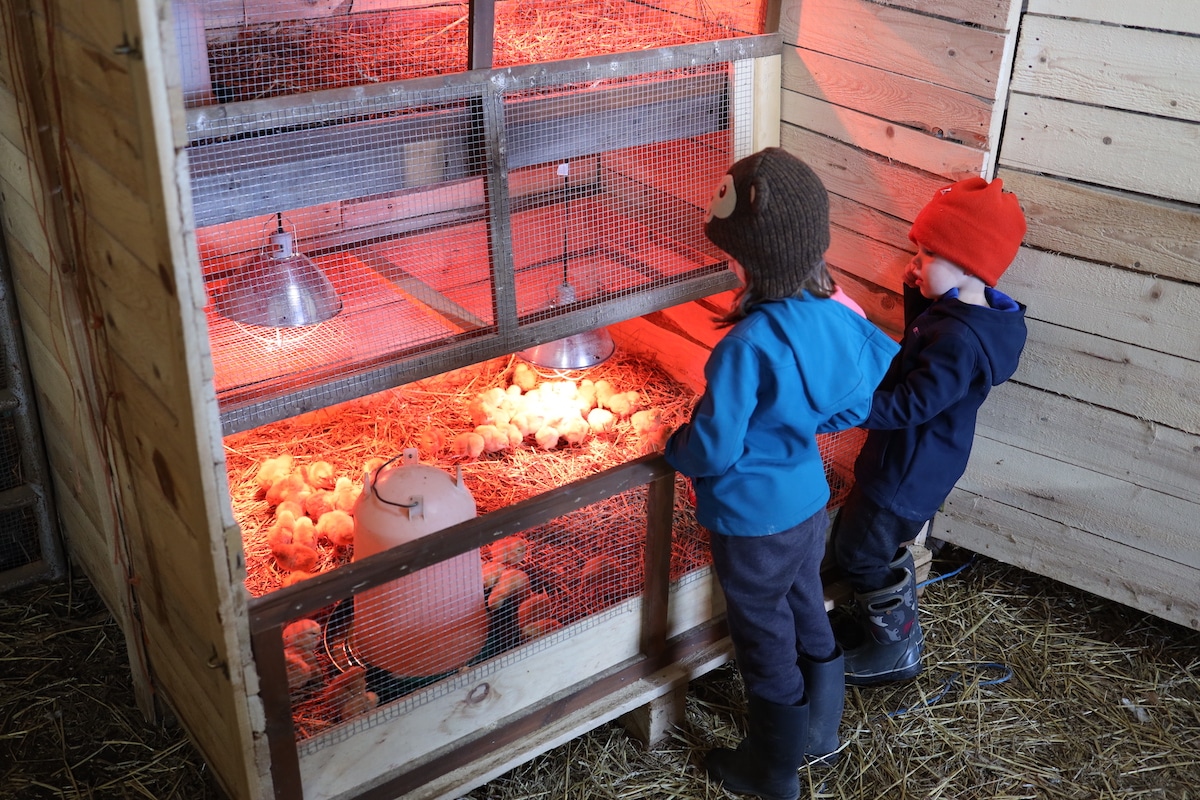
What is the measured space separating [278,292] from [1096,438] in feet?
5.74

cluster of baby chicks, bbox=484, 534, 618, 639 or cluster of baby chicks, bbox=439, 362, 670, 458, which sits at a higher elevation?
cluster of baby chicks, bbox=484, 534, 618, 639

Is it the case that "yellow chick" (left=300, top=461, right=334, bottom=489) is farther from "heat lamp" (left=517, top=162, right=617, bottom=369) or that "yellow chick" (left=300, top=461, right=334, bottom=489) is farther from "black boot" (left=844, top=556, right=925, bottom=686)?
"black boot" (left=844, top=556, right=925, bottom=686)

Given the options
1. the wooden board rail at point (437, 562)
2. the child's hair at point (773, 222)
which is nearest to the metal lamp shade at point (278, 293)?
the wooden board rail at point (437, 562)

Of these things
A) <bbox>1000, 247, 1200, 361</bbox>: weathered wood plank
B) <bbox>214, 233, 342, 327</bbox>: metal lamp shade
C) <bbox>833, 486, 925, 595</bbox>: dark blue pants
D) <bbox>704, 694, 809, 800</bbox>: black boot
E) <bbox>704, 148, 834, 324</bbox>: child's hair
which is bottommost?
<bbox>704, 694, 809, 800</bbox>: black boot

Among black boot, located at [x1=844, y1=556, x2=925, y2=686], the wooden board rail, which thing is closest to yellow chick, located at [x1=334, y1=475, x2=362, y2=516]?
the wooden board rail

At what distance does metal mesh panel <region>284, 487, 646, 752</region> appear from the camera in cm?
190

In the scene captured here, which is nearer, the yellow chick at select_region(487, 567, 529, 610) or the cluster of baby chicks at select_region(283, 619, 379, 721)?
the cluster of baby chicks at select_region(283, 619, 379, 721)

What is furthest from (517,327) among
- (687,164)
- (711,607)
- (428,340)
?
(711,607)

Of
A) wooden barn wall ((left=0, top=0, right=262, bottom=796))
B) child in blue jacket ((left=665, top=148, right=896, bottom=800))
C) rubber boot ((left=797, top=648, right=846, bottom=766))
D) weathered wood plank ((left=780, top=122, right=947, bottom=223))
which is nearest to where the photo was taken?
wooden barn wall ((left=0, top=0, right=262, bottom=796))

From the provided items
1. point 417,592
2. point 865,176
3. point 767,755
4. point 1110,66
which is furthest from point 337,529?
point 1110,66

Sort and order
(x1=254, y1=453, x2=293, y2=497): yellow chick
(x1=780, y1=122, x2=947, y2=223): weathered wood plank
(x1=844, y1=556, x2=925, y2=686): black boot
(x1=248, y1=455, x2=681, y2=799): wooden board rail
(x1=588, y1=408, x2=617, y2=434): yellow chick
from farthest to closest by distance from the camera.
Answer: (x1=588, y1=408, x2=617, y2=434): yellow chick, (x1=254, y1=453, x2=293, y2=497): yellow chick, (x1=844, y1=556, x2=925, y2=686): black boot, (x1=780, y1=122, x2=947, y2=223): weathered wood plank, (x1=248, y1=455, x2=681, y2=799): wooden board rail

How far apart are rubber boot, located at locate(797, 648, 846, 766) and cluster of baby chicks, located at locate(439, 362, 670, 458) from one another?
769 millimetres

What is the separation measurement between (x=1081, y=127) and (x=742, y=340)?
0.93 m

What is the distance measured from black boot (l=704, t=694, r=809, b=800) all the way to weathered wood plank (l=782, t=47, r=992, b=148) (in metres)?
1.19
